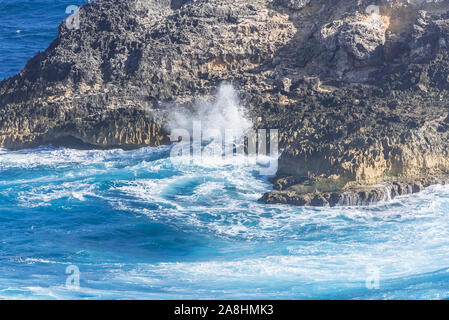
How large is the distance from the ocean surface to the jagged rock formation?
1828 millimetres

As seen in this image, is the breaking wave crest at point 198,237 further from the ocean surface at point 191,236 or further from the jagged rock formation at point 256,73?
the jagged rock formation at point 256,73

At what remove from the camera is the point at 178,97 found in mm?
37031

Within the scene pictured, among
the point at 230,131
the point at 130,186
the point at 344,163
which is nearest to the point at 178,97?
the point at 230,131

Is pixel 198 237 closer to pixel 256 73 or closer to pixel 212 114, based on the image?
pixel 212 114

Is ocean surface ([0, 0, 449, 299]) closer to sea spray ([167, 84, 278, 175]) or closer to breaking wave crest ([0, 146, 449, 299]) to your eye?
breaking wave crest ([0, 146, 449, 299])

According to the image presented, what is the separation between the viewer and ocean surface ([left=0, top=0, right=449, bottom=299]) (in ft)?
78.2

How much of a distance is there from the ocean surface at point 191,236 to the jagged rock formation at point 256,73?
6.00 feet

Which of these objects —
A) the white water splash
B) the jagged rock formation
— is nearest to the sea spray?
the white water splash

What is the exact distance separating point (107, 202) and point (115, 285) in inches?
288

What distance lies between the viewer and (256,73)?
37.8m

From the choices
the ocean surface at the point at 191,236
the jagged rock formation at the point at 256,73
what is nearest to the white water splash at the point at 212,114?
the jagged rock formation at the point at 256,73

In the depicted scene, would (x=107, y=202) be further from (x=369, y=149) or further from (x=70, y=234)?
(x=369, y=149)

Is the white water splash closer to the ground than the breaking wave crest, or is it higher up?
higher up

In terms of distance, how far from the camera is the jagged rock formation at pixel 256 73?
33.4 metres
